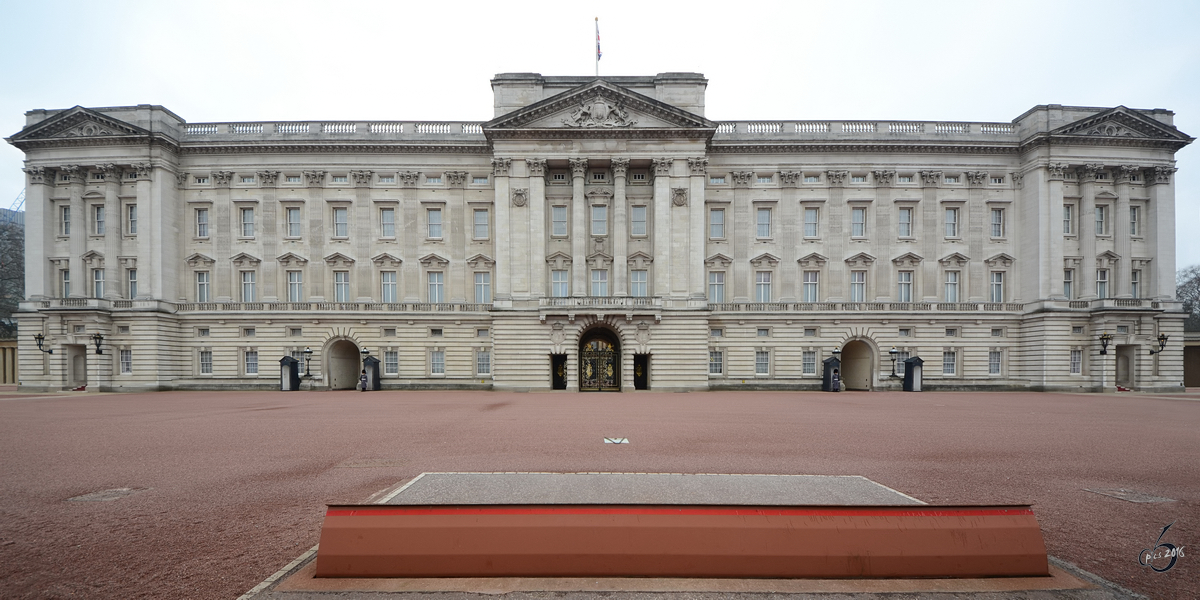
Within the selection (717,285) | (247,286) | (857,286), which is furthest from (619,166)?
(247,286)

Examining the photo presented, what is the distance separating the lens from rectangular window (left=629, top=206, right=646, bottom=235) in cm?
4106

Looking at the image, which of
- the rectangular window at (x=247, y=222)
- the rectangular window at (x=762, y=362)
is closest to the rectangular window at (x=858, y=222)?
the rectangular window at (x=762, y=362)

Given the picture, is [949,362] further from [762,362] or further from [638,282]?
[638,282]

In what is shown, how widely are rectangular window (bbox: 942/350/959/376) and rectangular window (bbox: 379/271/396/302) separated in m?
42.5

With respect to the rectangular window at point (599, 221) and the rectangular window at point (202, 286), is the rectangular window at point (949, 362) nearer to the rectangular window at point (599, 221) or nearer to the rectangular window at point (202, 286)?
the rectangular window at point (599, 221)

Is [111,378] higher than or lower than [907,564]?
lower

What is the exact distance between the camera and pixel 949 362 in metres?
41.9

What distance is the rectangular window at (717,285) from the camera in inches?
1652

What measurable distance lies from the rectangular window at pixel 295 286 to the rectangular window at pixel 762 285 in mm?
35053

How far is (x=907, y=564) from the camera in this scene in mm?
4969

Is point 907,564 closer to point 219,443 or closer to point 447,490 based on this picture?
point 447,490

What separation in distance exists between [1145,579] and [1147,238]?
52.2 meters

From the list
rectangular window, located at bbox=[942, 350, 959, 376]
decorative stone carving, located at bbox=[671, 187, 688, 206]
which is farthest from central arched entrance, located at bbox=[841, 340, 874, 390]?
decorative stone carving, located at bbox=[671, 187, 688, 206]

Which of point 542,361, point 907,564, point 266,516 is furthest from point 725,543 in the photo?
point 542,361
